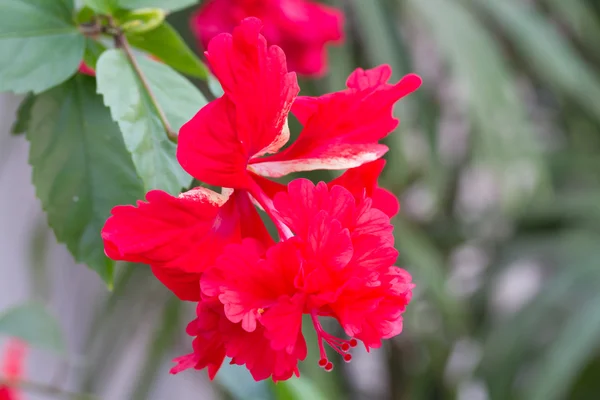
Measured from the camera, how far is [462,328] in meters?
1.17

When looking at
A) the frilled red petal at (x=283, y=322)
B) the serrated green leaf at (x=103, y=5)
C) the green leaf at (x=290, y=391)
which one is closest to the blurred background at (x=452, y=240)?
the green leaf at (x=290, y=391)

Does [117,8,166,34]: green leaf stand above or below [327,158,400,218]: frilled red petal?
above

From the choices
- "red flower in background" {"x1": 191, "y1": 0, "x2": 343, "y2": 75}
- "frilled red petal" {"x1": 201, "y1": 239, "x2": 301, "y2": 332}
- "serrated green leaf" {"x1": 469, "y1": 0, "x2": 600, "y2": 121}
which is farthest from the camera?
"serrated green leaf" {"x1": 469, "y1": 0, "x2": 600, "y2": 121}

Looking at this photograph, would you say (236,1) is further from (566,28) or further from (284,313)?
(566,28)

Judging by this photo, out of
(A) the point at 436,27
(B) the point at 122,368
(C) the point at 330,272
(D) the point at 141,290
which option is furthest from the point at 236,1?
(B) the point at 122,368

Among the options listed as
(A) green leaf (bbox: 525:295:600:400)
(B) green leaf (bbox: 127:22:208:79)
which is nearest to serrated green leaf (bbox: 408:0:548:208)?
(A) green leaf (bbox: 525:295:600:400)

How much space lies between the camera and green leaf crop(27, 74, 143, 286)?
0.25 metres

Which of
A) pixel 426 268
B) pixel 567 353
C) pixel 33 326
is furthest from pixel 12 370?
pixel 567 353

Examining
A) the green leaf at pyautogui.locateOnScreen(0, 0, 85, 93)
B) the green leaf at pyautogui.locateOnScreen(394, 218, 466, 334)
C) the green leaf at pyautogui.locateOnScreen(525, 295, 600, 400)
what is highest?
the green leaf at pyautogui.locateOnScreen(0, 0, 85, 93)

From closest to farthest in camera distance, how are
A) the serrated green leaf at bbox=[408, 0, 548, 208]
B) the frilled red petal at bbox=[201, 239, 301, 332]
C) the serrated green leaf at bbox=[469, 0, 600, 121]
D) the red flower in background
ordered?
the frilled red petal at bbox=[201, 239, 301, 332] → the red flower in background → the serrated green leaf at bbox=[408, 0, 548, 208] → the serrated green leaf at bbox=[469, 0, 600, 121]

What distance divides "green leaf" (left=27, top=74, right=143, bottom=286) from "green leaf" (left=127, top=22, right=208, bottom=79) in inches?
1.7

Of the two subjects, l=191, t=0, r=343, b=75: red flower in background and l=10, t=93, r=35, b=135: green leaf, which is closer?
l=10, t=93, r=35, b=135: green leaf

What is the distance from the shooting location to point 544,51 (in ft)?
3.48

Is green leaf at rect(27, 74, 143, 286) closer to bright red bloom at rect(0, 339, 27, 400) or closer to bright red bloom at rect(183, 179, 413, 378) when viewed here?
bright red bloom at rect(183, 179, 413, 378)
